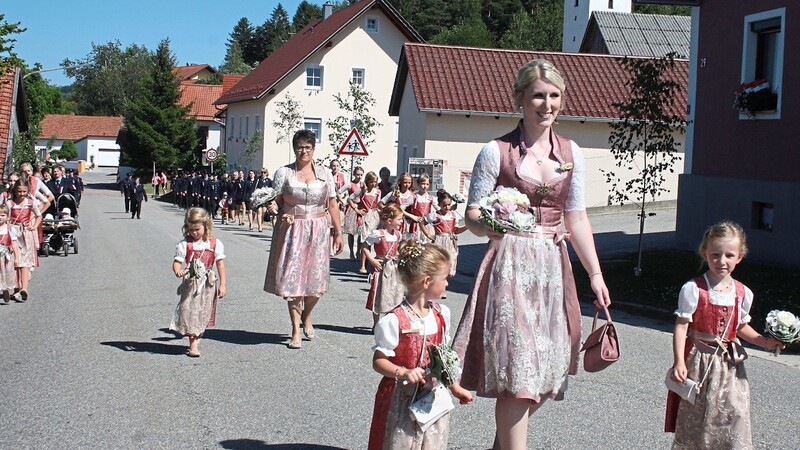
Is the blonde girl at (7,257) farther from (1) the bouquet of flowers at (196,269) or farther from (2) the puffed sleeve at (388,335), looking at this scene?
(2) the puffed sleeve at (388,335)

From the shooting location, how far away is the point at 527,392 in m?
5.00

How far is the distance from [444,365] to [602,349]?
0.79 metres

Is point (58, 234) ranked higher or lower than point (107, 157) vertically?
lower

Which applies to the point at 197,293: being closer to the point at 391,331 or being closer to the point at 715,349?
the point at 391,331

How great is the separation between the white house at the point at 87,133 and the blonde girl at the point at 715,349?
128 meters

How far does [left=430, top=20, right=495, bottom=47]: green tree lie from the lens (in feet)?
300

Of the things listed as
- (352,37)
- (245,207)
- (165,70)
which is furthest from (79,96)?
(245,207)

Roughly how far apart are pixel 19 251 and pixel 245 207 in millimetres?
24471

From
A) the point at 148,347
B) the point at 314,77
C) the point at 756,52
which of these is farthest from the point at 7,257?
the point at 314,77

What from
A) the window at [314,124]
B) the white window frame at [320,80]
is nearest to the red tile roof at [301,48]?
the white window frame at [320,80]

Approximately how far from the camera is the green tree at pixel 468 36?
91.4m

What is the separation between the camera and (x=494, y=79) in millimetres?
39000

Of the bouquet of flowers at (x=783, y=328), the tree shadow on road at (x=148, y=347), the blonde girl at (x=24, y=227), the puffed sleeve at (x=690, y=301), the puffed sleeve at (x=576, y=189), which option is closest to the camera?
the puffed sleeve at (x=576, y=189)

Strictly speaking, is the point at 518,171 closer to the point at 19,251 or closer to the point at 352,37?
the point at 19,251
